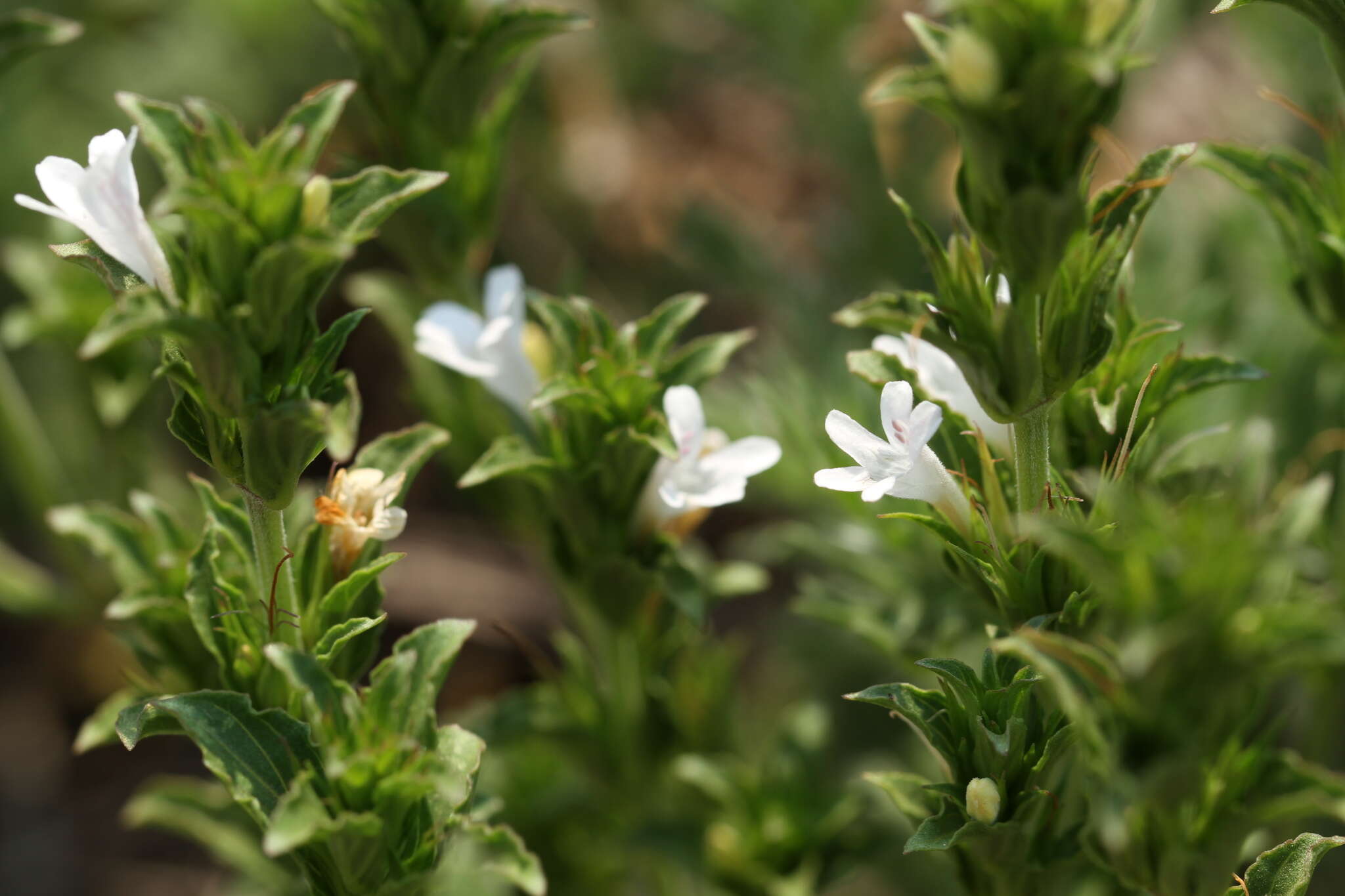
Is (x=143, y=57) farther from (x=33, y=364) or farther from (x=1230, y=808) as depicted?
(x=1230, y=808)

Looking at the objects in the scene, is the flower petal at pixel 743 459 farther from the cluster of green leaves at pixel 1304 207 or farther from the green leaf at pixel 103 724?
the green leaf at pixel 103 724

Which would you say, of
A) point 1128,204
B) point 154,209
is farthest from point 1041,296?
point 154,209

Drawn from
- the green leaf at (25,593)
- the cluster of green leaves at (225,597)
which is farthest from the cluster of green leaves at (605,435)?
the green leaf at (25,593)

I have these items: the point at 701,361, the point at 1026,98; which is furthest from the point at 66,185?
the point at 1026,98

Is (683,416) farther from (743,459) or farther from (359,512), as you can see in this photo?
(359,512)

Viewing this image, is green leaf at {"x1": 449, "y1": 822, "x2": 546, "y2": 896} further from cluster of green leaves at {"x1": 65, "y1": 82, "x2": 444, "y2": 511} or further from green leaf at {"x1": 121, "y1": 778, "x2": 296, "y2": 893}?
green leaf at {"x1": 121, "y1": 778, "x2": 296, "y2": 893}
